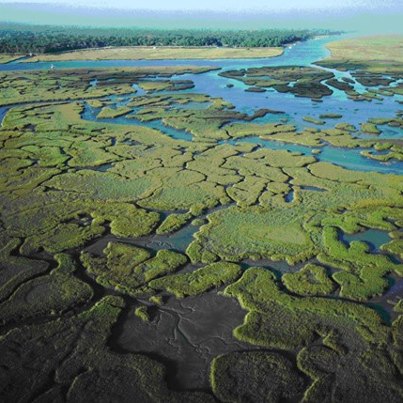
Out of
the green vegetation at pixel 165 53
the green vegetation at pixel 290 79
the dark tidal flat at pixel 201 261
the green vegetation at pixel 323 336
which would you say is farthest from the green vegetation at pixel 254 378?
the green vegetation at pixel 165 53

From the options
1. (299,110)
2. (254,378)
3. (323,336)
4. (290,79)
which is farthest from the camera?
(290,79)

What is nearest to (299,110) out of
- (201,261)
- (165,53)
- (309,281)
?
(201,261)

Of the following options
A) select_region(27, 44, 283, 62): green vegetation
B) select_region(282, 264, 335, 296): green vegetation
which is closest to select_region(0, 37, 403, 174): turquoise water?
select_region(282, 264, 335, 296): green vegetation

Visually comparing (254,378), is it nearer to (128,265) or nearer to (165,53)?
(128,265)

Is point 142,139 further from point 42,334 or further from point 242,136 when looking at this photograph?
→ point 42,334

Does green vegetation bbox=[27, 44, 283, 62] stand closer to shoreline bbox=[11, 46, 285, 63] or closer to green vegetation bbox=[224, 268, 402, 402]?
shoreline bbox=[11, 46, 285, 63]

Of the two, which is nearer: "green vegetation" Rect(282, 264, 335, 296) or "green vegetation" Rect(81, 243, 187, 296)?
"green vegetation" Rect(282, 264, 335, 296)

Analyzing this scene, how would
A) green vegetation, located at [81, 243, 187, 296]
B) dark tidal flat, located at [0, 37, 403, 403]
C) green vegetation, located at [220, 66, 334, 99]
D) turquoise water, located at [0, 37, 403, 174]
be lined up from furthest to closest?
1. green vegetation, located at [220, 66, 334, 99]
2. turquoise water, located at [0, 37, 403, 174]
3. green vegetation, located at [81, 243, 187, 296]
4. dark tidal flat, located at [0, 37, 403, 403]

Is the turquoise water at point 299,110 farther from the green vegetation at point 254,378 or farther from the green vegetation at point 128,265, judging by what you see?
the green vegetation at point 254,378
